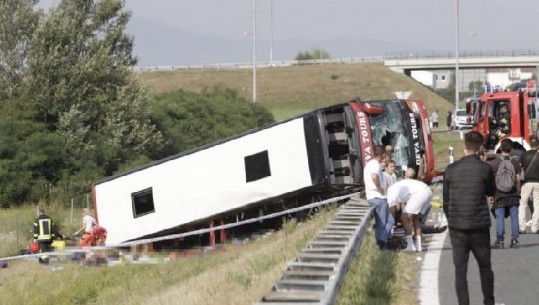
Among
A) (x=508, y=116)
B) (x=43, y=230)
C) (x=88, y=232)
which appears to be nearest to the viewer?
(x=88, y=232)

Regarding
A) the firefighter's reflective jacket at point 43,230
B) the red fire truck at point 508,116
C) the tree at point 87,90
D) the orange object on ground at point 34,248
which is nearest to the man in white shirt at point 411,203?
the firefighter's reflective jacket at point 43,230

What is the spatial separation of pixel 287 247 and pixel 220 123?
3777 cm

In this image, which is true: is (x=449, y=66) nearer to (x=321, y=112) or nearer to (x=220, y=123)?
(x=220, y=123)

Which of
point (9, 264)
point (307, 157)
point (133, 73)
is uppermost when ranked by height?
point (133, 73)

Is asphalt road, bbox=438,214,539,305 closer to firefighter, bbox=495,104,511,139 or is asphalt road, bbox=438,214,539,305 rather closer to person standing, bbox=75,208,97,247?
person standing, bbox=75,208,97,247

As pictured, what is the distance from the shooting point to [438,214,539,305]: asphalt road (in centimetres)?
988

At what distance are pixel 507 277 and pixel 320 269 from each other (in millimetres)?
3981

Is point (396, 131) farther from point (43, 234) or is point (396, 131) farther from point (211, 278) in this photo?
point (211, 278)

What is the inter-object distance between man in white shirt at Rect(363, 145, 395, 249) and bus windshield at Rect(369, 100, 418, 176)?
7.40 m

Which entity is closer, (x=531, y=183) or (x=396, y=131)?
(x=531, y=183)

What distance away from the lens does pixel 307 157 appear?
19938 millimetres

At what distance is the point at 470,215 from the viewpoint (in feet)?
29.1

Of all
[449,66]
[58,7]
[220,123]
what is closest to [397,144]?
[58,7]

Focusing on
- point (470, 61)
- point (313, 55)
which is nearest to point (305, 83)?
point (470, 61)
